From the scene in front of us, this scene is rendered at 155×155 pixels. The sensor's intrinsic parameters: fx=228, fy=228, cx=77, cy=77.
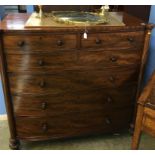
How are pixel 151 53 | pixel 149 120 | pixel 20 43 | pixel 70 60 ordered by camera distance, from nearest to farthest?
pixel 149 120, pixel 20 43, pixel 70 60, pixel 151 53

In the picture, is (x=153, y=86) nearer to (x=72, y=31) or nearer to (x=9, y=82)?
(x=72, y=31)

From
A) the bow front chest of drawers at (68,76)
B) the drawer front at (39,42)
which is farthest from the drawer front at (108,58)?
the drawer front at (39,42)

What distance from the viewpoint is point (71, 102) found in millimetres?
1654

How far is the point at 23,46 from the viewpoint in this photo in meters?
1.40

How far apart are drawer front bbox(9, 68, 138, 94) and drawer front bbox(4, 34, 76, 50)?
0.62 ft

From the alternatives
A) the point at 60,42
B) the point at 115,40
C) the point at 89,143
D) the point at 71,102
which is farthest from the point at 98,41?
the point at 89,143

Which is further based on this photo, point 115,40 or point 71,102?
point 71,102

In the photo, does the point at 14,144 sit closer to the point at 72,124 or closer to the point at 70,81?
the point at 72,124

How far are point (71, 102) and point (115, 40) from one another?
54 cm

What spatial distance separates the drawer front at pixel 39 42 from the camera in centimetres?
137

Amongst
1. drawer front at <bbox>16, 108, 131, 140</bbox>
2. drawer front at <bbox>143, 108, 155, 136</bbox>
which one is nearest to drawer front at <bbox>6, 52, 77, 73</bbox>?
drawer front at <bbox>16, 108, 131, 140</bbox>
